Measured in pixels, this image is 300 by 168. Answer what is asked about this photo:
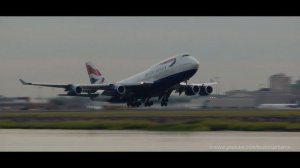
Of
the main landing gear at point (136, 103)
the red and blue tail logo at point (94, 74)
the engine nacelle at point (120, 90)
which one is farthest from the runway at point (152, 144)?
the red and blue tail logo at point (94, 74)

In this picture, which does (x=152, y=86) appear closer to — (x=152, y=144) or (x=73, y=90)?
(x=73, y=90)

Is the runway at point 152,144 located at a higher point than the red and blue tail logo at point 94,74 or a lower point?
lower

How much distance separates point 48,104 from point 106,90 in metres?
9.30

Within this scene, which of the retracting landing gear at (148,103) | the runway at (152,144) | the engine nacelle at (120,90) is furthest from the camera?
the engine nacelle at (120,90)

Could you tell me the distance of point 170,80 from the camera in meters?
46.6

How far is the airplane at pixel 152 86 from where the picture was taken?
1817 inches

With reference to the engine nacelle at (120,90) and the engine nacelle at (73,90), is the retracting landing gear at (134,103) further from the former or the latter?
the engine nacelle at (73,90)

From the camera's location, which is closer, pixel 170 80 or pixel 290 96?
pixel 170 80

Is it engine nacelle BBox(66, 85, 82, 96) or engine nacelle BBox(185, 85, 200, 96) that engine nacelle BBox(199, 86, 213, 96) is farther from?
engine nacelle BBox(66, 85, 82, 96)

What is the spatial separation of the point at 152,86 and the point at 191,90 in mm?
3148
